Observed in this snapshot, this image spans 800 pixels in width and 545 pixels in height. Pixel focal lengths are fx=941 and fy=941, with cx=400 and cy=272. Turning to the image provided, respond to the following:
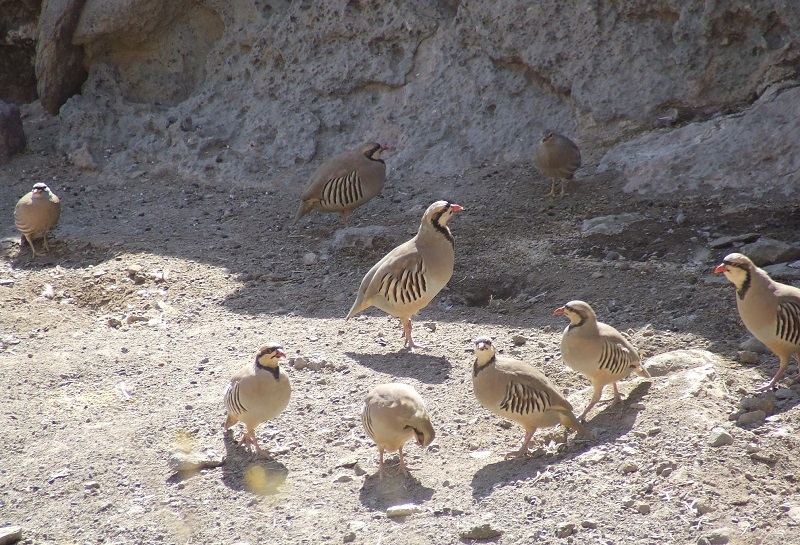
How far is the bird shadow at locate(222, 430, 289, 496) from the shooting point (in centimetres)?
456

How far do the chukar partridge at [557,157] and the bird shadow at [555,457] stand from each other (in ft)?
12.7

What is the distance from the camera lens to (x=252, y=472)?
4.68 metres

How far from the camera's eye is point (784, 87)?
27.1 feet

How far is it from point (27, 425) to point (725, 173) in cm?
584

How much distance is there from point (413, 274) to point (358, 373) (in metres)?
0.81

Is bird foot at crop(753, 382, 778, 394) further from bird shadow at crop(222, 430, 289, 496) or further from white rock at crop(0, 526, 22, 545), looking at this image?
white rock at crop(0, 526, 22, 545)

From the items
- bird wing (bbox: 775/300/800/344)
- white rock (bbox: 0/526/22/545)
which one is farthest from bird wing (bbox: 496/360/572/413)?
white rock (bbox: 0/526/22/545)

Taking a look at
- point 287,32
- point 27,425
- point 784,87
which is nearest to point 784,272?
point 784,87

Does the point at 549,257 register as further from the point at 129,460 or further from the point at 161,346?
the point at 129,460

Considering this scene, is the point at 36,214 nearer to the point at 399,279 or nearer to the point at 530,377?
the point at 399,279

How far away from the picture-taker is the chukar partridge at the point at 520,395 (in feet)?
15.0

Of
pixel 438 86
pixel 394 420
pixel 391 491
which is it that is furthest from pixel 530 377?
pixel 438 86

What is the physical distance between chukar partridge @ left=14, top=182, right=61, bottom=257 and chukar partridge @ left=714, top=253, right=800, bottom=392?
620 cm

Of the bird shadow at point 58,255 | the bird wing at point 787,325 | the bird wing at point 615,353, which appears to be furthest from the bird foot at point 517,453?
the bird shadow at point 58,255
